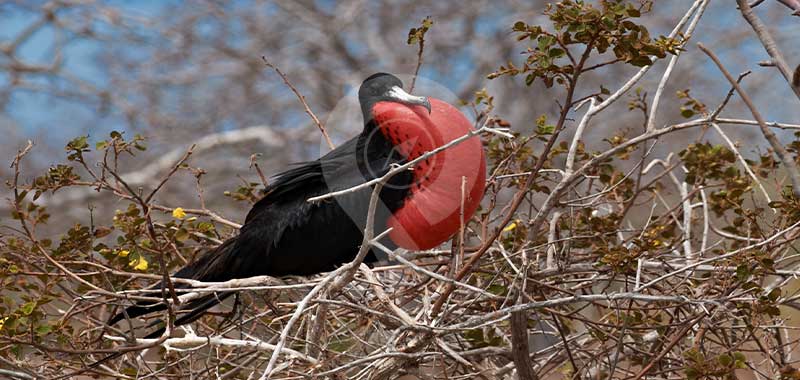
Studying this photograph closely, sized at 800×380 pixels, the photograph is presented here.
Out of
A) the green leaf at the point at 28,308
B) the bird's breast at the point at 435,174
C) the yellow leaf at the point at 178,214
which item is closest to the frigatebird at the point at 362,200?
the bird's breast at the point at 435,174

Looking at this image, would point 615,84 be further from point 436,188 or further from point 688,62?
point 436,188

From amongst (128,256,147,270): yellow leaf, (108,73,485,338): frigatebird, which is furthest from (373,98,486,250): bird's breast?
(128,256,147,270): yellow leaf

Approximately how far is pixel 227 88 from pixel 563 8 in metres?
6.68

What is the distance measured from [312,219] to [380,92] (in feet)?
1.29

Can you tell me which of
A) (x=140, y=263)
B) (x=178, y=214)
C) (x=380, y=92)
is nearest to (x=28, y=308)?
(x=140, y=263)

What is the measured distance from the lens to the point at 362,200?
2654 mm

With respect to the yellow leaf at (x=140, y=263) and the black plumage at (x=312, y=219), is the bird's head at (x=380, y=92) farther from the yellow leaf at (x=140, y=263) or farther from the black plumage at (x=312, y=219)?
the yellow leaf at (x=140, y=263)

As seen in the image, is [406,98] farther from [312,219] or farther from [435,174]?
[312,219]

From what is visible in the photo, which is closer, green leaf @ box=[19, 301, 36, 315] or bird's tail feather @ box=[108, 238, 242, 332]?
green leaf @ box=[19, 301, 36, 315]

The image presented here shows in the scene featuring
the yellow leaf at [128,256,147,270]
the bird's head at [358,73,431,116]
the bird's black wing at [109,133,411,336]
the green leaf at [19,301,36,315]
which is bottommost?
the green leaf at [19,301,36,315]

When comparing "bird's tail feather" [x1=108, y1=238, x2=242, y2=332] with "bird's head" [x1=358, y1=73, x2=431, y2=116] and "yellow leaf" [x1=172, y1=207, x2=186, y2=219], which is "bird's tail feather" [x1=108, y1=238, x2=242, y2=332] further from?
"bird's head" [x1=358, y1=73, x2=431, y2=116]

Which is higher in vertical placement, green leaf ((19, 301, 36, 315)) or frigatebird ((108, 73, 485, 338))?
frigatebird ((108, 73, 485, 338))

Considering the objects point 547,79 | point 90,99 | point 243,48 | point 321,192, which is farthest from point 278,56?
point 547,79

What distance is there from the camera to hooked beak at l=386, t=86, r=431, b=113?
235cm
